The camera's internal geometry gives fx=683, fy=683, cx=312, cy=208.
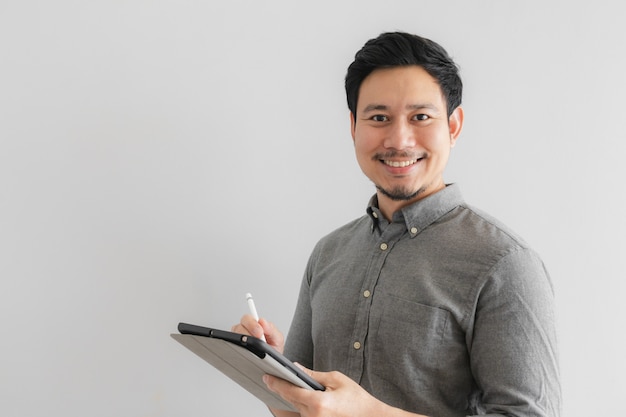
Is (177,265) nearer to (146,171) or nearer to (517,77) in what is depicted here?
(146,171)

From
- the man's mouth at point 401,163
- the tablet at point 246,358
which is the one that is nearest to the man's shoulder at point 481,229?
the man's mouth at point 401,163

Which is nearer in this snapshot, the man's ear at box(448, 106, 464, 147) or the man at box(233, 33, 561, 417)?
the man at box(233, 33, 561, 417)

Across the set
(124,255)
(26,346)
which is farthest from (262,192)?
(26,346)

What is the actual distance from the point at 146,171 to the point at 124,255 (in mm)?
192

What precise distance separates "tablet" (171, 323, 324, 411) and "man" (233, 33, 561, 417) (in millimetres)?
45

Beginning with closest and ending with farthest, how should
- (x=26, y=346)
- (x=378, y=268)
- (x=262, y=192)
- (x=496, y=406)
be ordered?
(x=496, y=406) → (x=378, y=268) → (x=26, y=346) → (x=262, y=192)

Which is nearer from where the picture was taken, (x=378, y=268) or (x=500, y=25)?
(x=378, y=268)

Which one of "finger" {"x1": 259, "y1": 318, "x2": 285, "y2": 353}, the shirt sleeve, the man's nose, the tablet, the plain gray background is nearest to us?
the tablet

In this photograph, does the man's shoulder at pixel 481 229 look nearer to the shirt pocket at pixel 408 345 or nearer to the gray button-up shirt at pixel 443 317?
the gray button-up shirt at pixel 443 317

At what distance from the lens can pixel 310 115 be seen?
1.62 meters

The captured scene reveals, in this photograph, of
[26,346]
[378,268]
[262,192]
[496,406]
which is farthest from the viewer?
[262,192]

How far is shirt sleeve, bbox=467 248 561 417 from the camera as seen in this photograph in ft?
3.49

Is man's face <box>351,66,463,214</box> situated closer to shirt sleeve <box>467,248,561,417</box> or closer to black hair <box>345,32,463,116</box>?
black hair <box>345,32,463,116</box>

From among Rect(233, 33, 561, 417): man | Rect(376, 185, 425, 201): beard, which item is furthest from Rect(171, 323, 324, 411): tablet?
Rect(376, 185, 425, 201): beard
